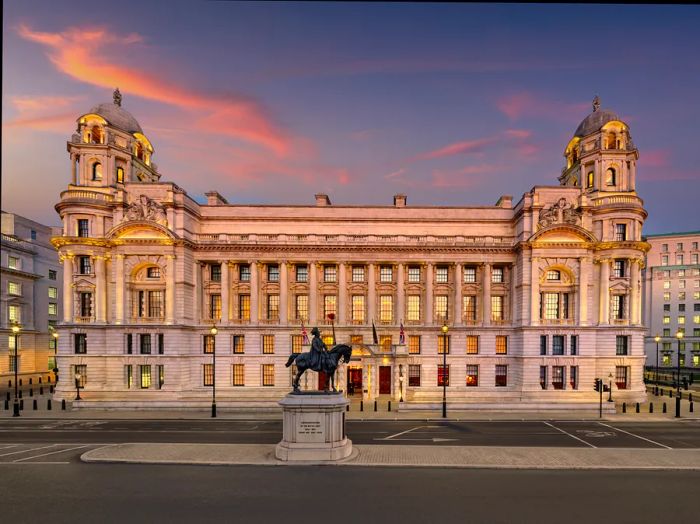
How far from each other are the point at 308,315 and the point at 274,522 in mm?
35823

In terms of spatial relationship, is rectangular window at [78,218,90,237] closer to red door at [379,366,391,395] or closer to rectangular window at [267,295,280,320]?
rectangular window at [267,295,280,320]

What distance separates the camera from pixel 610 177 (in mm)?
47844

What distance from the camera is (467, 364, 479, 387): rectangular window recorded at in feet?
162

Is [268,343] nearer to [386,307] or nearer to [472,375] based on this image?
[386,307]

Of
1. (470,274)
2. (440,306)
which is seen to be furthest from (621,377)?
(440,306)

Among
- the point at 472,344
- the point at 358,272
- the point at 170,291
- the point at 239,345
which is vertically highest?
the point at 358,272

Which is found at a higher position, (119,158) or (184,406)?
(119,158)

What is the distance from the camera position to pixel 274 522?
14383 millimetres

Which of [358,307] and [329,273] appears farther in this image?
[329,273]

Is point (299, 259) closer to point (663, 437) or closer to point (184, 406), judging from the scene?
point (184, 406)

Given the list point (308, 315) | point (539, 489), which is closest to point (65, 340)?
point (308, 315)

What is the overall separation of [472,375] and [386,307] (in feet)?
42.6

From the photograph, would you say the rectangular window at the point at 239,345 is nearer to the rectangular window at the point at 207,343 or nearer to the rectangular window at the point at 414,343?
the rectangular window at the point at 207,343

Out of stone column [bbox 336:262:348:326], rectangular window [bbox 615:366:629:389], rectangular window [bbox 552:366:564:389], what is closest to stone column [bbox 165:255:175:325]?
stone column [bbox 336:262:348:326]
